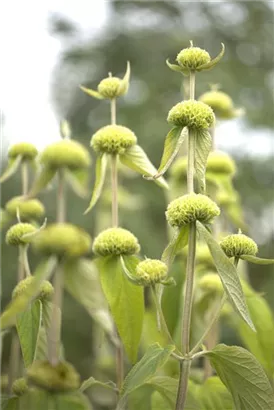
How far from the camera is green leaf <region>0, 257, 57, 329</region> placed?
1.10 ft

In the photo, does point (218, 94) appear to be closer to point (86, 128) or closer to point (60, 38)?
point (86, 128)

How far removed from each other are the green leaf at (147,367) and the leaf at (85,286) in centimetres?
8

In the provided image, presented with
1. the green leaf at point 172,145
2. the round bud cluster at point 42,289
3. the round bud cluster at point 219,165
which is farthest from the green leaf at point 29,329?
the round bud cluster at point 219,165

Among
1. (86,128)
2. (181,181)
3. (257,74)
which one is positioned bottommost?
(181,181)

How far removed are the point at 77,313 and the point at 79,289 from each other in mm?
2450

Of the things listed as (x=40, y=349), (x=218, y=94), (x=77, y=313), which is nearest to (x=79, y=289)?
(x=40, y=349)

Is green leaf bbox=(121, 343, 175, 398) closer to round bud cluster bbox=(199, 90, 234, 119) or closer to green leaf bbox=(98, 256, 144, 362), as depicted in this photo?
green leaf bbox=(98, 256, 144, 362)

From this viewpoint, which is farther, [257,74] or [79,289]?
[257,74]

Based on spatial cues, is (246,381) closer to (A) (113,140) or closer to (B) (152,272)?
(B) (152,272)

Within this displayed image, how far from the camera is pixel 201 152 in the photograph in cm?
45

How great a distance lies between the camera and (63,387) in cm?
40

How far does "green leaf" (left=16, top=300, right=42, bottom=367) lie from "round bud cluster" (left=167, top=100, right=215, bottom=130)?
14 cm

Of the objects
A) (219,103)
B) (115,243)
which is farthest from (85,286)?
(219,103)

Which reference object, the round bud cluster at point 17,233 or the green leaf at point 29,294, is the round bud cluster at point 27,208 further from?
the green leaf at point 29,294
